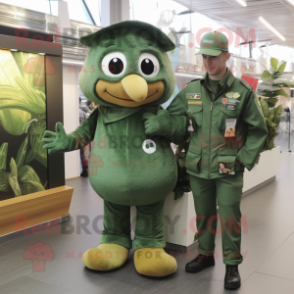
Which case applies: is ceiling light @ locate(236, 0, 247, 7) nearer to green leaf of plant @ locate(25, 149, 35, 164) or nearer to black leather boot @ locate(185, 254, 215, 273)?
green leaf of plant @ locate(25, 149, 35, 164)

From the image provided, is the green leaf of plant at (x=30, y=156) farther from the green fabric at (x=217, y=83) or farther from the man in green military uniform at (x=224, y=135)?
the green fabric at (x=217, y=83)

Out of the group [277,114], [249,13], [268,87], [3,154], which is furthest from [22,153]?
[249,13]

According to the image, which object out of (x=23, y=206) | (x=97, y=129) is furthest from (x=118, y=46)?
(x=23, y=206)

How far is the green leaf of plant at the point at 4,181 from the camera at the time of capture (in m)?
3.82

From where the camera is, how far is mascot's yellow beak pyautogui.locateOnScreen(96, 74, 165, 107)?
267 centimetres

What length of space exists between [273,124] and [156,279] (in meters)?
3.54

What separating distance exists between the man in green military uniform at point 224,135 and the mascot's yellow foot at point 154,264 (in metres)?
0.42

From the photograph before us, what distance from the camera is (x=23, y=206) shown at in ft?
12.6

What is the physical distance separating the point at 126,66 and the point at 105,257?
1.45m

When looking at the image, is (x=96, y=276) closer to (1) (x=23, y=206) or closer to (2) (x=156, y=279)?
(2) (x=156, y=279)

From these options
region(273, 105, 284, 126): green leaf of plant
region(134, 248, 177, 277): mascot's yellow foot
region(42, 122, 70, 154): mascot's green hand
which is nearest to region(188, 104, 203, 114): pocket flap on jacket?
region(42, 122, 70, 154): mascot's green hand

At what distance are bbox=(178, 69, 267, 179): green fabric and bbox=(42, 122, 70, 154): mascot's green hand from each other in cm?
95

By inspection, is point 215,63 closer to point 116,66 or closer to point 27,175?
point 116,66

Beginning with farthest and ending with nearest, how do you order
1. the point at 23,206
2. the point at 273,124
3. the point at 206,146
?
the point at 273,124
the point at 23,206
the point at 206,146
